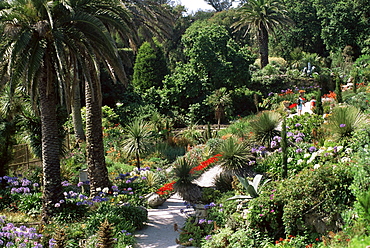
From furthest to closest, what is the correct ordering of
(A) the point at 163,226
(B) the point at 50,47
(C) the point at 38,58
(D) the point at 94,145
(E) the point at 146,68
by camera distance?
(E) the point at 146,68 → (D) the point at 94,145 → (A) the point at 163,226 → (B) the point at 50,47 → (C) the point at 38,58

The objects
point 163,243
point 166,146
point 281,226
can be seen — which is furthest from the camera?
point 166,146

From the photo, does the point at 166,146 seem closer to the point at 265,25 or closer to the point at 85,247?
the point at 85,247

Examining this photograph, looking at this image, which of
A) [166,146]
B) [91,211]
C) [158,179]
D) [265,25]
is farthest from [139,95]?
[91,211]

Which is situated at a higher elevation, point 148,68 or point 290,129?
point 148,68

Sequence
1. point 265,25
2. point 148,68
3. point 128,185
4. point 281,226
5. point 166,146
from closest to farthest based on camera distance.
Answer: point 281,226
point 128,185
point 166,146
point 148,68
point 265,25

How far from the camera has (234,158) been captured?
488 inches

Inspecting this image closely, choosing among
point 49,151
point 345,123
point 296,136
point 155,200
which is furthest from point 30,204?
point 345,123

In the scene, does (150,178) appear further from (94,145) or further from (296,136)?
(296,136)

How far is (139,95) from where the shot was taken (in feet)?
81.8

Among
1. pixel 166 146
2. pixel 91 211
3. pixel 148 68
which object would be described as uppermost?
pixel 148 68

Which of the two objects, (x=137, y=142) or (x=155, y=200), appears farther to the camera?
(x=137, y=142)

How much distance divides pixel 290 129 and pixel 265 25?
48.3 ft

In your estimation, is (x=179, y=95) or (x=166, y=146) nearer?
(x=166, y=146)

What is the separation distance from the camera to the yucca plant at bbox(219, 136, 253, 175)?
12305 mm
